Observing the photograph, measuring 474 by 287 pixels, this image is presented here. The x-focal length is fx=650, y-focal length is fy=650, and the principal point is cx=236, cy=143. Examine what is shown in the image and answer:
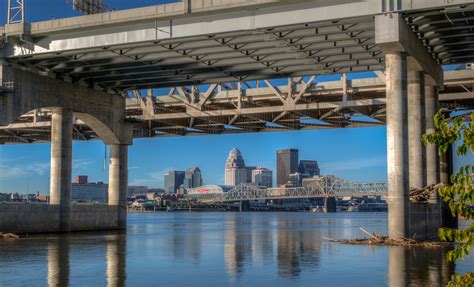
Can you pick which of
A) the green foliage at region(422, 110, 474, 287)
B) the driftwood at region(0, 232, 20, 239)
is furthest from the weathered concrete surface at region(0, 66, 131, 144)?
the green foliage at region(422, 110, 474, 287)

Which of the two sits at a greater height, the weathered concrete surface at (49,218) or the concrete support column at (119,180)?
the concrete support column at (119,180)

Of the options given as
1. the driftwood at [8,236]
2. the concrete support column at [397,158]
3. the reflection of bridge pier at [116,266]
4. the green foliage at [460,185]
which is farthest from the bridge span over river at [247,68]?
the green foliage at [460,185]

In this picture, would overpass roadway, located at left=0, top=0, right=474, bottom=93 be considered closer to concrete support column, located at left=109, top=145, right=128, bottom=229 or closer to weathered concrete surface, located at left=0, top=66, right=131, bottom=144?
weathered concrete surface, located at left=0, top=66, right=131, bottom=144

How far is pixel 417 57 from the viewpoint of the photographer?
42438 mm

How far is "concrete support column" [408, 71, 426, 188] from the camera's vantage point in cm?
4631

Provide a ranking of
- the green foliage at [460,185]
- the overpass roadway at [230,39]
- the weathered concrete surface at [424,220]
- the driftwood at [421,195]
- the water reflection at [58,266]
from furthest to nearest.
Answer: the driftwood at [421,195] < the overpass roadway at [230,39] < the weathered concrete surface at [424,220] < the water reflection at [58,266] < the green foliage at [460,185]

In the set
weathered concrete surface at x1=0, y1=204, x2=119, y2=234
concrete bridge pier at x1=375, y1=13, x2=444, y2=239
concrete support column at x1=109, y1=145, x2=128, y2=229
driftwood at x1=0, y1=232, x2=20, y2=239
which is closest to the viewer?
concrete bridge pier at x1=375, y1=13, x2=444, y2=239

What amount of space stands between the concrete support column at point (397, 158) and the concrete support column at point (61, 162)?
98.1 ft

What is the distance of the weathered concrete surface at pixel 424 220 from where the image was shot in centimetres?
3825

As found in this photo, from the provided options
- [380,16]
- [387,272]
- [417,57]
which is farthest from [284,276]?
[417,57]

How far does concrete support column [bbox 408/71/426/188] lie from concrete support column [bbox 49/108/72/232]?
95.2 feet

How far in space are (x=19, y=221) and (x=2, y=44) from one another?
45.1 feet

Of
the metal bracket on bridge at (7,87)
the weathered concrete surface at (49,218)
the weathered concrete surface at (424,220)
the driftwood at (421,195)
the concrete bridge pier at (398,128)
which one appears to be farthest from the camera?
the weathered concrete surface at (49,218)

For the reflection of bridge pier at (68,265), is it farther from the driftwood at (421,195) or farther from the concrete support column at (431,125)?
the concrete support column at (431,125)
